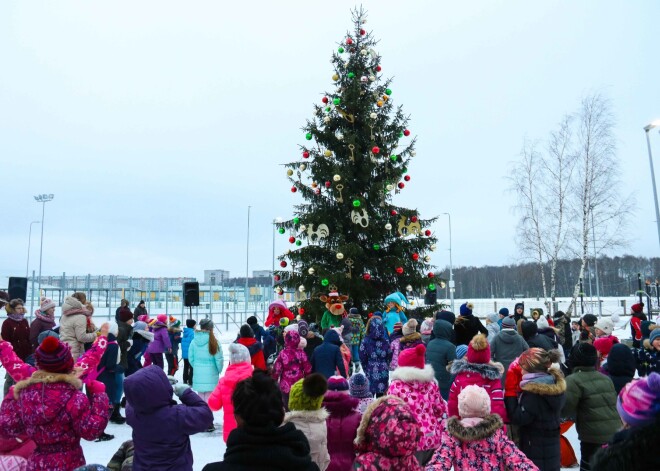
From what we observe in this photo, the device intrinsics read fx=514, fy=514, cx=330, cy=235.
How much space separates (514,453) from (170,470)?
2.34 m

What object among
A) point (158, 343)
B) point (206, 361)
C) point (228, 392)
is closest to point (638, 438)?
point (228, 392)

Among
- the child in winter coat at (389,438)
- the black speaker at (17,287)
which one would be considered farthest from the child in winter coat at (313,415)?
the black speaker at (17,287)

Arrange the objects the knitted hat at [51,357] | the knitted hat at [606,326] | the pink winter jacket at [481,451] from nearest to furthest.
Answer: the pink winter jacket at [481,451] < the knitted hat at [51,357] < the knitted hat at [606,326]

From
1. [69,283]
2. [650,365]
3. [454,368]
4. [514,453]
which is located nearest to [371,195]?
[650,365]

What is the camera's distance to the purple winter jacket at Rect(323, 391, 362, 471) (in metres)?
4.08

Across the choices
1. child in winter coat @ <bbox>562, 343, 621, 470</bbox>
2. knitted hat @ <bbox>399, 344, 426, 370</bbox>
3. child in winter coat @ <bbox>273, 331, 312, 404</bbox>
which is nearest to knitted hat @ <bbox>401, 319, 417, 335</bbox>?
child in winter coat @ <bbox>273, 331, 312, 404</bbox>

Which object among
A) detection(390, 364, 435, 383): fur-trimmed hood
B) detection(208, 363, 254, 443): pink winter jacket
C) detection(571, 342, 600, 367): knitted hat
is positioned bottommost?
detection(208, 363, 254, 443): pink winter jacket

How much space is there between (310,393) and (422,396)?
→ 1.79 meters

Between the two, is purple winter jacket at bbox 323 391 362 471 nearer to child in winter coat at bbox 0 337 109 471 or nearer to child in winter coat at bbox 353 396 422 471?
child in winter coat at bbox 353 396 422 471

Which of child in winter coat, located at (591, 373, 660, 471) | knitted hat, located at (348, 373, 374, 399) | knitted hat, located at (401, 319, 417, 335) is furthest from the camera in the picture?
knitted hat, located at (401, 319, 417, 335)

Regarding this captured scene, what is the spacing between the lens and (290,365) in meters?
7.53

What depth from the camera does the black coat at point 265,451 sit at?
97.6 inches

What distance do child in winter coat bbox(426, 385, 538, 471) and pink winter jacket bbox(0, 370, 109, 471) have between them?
235 centimetres

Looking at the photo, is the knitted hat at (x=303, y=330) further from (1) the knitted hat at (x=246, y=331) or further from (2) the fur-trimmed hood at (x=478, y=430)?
(2) the fur-trimmed hood at (x=478, y=430)
